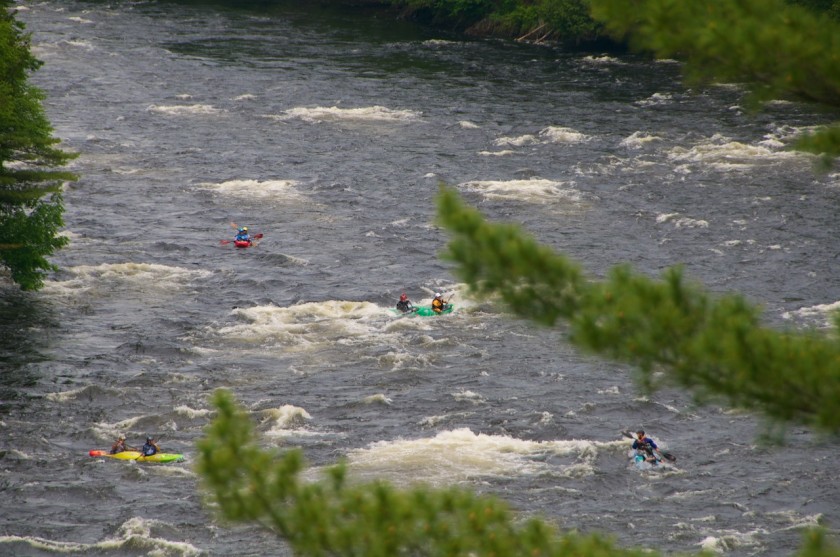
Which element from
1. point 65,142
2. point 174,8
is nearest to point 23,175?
point 65,142

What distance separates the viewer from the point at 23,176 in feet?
116

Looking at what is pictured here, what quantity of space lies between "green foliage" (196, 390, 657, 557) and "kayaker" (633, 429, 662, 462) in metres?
17.1

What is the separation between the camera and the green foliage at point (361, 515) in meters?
9.80

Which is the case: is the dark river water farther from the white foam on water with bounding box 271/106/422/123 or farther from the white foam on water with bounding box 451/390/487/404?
the white foam on water with bounding box 451/390/487/404

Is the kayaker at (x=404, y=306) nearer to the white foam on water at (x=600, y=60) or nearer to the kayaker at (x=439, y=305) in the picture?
the kayaker at (x=439, y=305)

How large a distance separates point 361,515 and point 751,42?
5374mm

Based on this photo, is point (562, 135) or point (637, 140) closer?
point (637, 140)

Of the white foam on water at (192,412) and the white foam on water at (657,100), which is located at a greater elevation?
the white foam on water at (657,100)

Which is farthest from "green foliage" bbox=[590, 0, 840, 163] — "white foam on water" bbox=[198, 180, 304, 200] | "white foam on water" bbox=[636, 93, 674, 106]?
"white foam on water" bbox=[636, 93, 674, 106]

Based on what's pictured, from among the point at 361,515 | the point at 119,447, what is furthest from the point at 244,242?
the point at 361,515

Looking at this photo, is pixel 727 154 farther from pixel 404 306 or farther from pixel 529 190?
pixel 404 306

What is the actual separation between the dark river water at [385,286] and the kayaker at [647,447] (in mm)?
735

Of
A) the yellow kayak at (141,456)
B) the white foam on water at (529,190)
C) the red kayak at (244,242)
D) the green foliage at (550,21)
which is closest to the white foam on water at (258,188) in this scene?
the red kayak at (244,242)

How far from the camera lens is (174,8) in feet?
325
